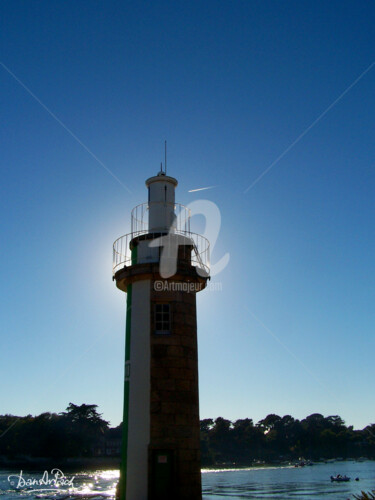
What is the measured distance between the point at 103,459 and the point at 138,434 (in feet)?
291

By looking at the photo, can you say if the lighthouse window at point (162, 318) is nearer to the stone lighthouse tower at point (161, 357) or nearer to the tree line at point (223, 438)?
the stone lighthouse tower at point (161, 357)

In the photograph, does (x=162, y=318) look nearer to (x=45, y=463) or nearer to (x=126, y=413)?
(x=126, y=413)

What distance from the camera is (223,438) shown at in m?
126

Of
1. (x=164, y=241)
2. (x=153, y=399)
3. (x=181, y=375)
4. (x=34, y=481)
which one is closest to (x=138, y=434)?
(x=153, y=399)

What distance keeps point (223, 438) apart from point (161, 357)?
11926 centimetres

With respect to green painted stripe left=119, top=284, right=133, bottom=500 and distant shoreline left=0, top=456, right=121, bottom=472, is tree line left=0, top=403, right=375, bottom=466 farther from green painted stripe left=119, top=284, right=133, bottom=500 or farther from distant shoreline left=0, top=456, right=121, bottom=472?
green painted stripe left=119, top=284, right=133, bottom=500

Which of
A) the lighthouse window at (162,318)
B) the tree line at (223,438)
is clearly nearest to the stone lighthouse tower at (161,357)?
the lighthouse window at (162,318)

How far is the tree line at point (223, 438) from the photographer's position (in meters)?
87.9

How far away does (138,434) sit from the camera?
15500 millimetres

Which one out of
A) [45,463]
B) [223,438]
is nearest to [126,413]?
[45,463]

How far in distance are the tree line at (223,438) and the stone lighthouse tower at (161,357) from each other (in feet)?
263

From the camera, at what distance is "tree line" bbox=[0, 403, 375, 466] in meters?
87.9

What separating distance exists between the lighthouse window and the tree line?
8053 centimetres

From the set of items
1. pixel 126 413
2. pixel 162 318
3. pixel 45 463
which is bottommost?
pixel 45 463
